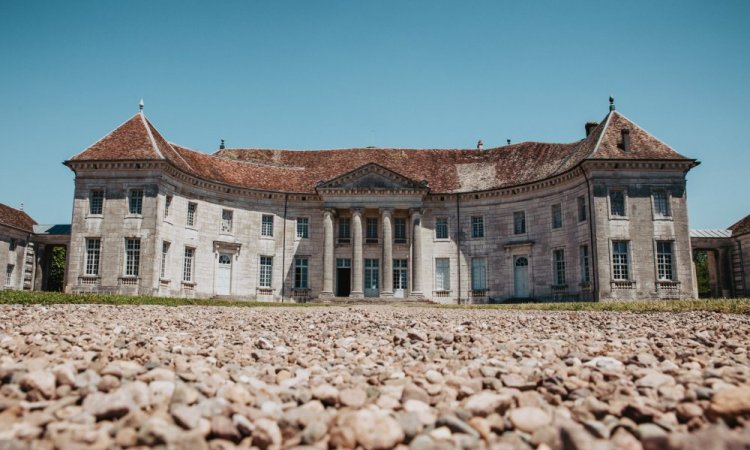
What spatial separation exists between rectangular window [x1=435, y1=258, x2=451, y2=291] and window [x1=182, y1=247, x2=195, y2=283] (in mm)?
15574

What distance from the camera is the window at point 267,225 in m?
34.3

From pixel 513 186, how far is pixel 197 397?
3108 centimetres

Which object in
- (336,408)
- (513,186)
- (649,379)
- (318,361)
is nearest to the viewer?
(336,408)

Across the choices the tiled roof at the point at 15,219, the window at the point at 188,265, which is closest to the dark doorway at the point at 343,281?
the window at the point at 188,265

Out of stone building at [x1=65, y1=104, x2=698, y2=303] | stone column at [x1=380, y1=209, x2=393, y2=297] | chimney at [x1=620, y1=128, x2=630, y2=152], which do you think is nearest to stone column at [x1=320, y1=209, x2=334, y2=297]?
stone building at [x1=65, y1=104, x2=698, y2=303]

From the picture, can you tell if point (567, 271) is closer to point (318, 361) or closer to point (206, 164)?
point (206, 164)

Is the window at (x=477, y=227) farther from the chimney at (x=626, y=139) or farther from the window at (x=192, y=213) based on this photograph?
the window at (x=192, y=213)

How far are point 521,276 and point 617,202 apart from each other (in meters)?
7.55

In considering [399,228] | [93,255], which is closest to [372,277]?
[399,228]

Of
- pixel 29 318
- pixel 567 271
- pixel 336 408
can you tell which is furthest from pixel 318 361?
pixel 567 271

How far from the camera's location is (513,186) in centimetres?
3322

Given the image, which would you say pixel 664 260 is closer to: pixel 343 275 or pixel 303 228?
pixel 343 275

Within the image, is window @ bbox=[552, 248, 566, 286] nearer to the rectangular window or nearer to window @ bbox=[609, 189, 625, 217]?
window @ bbox=[609, 189, 625, 217]

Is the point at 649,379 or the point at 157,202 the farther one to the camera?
the point at 157,202
